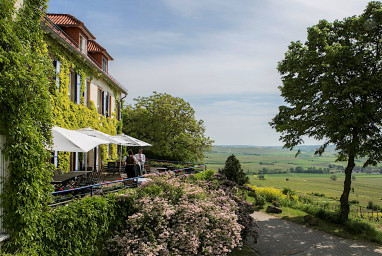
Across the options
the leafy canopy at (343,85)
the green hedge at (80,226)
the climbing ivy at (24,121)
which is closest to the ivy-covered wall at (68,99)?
the green hedge at (80,226)

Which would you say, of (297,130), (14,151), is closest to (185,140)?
(297,130)

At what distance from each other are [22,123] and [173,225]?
198 inches

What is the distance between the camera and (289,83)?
58.1ft

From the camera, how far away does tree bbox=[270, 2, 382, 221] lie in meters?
15.1

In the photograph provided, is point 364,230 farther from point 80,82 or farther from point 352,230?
point 80,82

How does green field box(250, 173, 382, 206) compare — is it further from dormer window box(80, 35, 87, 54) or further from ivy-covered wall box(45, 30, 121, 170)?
dormer window box(80, 35, 87, 54)

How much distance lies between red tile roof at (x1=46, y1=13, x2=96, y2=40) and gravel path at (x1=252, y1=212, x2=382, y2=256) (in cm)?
1492

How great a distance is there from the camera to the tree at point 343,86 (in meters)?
15.1

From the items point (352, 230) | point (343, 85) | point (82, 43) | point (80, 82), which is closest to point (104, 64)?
point (82, 43)

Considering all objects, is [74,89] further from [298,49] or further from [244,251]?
[298,49]

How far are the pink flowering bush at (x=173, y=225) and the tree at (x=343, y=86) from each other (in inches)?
364

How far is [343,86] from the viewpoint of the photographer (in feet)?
50.9

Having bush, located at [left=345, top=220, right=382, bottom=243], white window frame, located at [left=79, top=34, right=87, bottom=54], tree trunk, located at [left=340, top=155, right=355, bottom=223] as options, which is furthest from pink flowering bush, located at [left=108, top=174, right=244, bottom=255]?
white window frame, located at [left=79, top=34, right=87, bottom=54]

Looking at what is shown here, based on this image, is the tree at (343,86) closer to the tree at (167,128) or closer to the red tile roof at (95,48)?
the red tile roof at (95,48)
